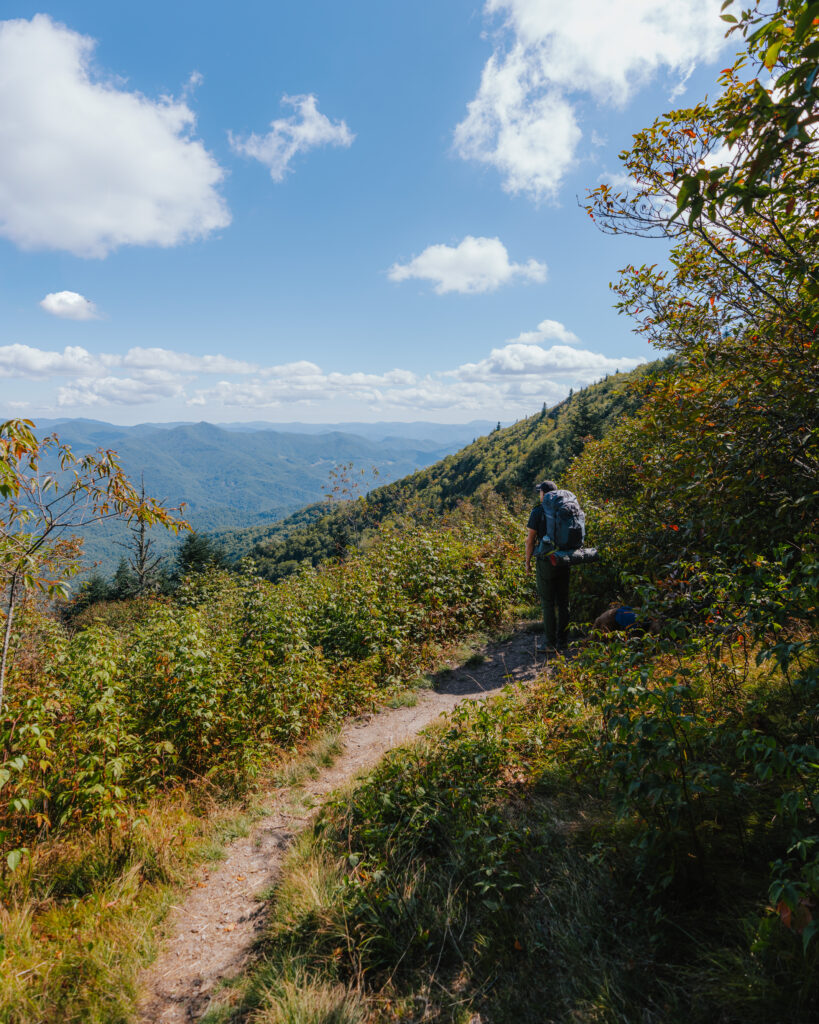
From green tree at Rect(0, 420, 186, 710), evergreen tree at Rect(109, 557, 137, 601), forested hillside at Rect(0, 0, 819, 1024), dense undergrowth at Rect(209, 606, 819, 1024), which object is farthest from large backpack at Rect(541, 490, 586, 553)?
evergreen tree at Rect(109, 557, 137, 601)

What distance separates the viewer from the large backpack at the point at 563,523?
7496 mm

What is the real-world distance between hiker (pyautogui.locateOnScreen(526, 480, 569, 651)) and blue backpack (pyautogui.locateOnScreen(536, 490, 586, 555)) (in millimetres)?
91

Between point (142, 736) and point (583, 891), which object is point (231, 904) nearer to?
point (142, 736)

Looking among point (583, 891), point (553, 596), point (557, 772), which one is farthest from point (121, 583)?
point (583, 891)

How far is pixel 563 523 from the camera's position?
750 cm

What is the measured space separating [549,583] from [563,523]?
1.05 metres

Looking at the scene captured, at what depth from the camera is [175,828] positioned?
4434mm

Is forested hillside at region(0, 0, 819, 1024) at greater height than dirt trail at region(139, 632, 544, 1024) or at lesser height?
greater

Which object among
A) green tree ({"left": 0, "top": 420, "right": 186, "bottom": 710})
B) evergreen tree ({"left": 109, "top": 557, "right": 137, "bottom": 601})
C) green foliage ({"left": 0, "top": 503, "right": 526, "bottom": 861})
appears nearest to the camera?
green tree ({"left": 0, "top": 420, "right": 186, "bottom": 710})

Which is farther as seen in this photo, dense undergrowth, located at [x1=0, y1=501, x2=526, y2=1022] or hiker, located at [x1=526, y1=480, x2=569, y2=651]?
hiker, located at [x1=526, y1=480, x2=569, y2=651]

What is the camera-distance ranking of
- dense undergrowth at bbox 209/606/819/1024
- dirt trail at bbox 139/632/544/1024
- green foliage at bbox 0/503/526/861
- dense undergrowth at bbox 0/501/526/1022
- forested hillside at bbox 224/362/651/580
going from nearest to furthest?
dense undergrowth at bbox 209/606/819/1024 → dirt trail at bbox 139/632/544/1024 → dense undergrowth at bbox 0/501/526/1022 → green foliage at bbox 0/503/526/861 → forested hillside at bbox 224/362/651/580

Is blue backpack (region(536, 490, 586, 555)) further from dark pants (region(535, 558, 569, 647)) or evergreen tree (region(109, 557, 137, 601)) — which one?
→ evergreen tree (region(109, 557, 137, 601))

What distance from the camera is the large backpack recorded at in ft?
24.6

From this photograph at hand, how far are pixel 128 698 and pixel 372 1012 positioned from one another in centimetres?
434
